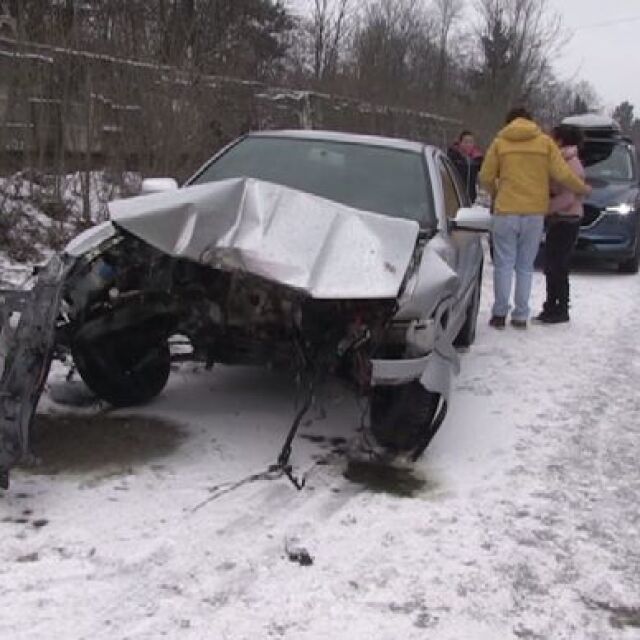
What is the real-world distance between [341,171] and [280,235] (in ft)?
5.06

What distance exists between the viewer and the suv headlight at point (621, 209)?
1224 cm

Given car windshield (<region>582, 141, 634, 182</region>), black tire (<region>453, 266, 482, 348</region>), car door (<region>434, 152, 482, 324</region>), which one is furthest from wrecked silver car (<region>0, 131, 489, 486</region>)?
car windshield (<region>582, 141, 634, 182</region>)

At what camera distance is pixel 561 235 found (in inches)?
355

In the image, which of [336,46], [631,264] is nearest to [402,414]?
[631,264]

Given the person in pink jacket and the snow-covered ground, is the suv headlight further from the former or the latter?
the snow-covered ground

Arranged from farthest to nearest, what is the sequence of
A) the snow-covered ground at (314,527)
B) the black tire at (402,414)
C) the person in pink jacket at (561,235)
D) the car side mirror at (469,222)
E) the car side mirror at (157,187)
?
the person in pink jacket at (561,235) → the car side mirror at (469,222) → the car side mirror at (157,187) → the black tire at (402,414) → the snow-covered ground at (314,527)

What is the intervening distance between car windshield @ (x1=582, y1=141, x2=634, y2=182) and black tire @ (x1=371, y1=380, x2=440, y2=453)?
904cm

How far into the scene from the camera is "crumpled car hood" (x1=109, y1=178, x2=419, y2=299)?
171 inches

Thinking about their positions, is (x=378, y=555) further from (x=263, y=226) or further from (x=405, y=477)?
(x=263, y=226)

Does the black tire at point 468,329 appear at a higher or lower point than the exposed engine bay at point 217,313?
lower

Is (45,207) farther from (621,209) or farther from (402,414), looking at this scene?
(621,209)

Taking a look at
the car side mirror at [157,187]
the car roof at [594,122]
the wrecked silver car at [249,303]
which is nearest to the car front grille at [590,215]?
the car roof at [594,122]

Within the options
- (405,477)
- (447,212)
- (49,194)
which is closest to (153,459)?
(405,477)

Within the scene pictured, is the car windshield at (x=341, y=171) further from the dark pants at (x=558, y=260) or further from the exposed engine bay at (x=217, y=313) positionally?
A: the dark pants at (x=558, y=260)
